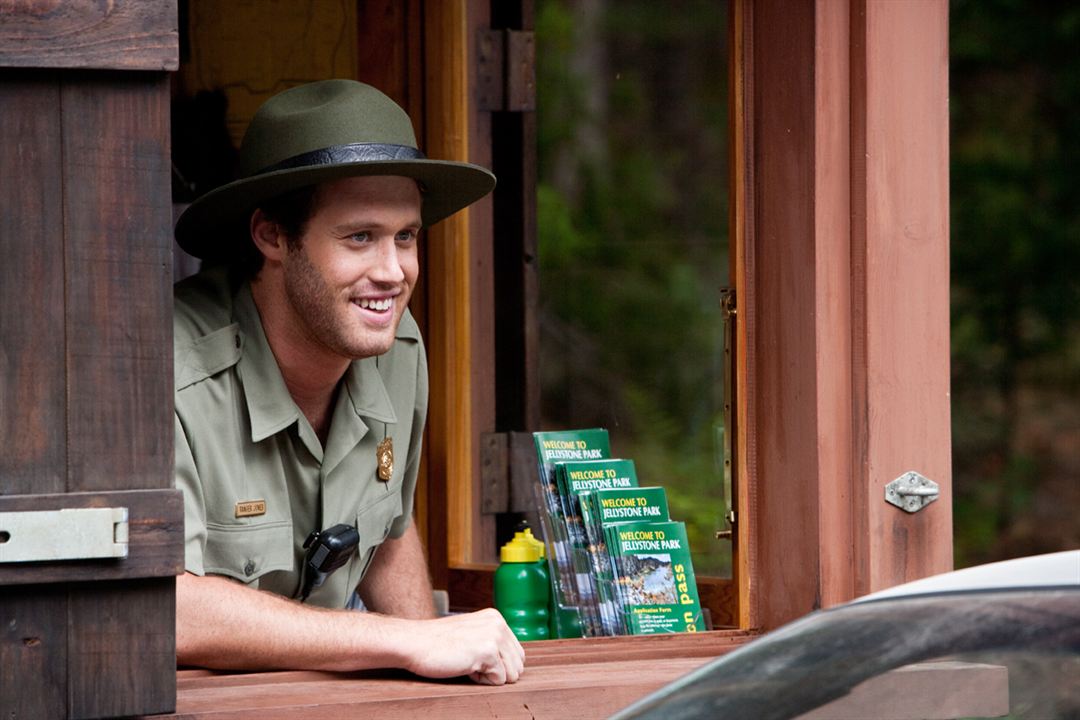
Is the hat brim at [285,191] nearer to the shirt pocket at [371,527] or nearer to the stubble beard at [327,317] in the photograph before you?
the stubble beard at [327,317]

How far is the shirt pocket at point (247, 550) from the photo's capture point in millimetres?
2859

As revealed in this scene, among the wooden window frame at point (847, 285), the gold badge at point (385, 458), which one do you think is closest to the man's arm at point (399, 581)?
the gold badge at point (385, 458)

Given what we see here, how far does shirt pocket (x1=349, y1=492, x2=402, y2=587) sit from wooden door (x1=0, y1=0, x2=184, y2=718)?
91 centimetres

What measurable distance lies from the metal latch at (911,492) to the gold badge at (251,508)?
45.6 inches

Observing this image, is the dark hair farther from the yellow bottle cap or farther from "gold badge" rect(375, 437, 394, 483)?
the yellow bottle cap

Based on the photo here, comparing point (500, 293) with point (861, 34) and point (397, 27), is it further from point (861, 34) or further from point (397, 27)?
point (861, 34)

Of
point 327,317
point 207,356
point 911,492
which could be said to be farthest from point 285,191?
point 911,492

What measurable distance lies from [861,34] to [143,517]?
1559 millimetres

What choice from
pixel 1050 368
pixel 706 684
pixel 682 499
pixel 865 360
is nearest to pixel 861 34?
pixel 865 360

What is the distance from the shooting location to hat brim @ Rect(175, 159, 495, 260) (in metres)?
2.93

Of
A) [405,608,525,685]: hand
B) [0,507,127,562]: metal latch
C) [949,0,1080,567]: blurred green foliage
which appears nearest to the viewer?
[0,507,127,562]: metal latch

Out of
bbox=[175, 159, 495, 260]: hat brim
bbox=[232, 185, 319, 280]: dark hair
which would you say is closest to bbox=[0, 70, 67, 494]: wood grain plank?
bbox=[175, 159, 495, 260]: hat brim

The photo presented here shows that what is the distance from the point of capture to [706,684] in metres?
1.79

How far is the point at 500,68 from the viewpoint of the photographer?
13.6 ft
